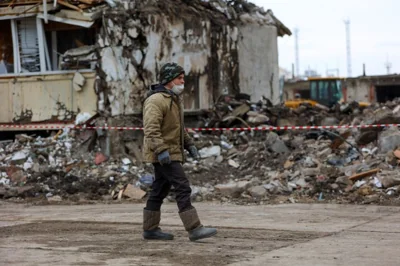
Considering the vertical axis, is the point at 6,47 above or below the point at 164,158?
above

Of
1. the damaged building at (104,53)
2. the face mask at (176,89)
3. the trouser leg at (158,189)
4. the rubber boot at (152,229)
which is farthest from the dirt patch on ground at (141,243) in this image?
the damaged building at (104,53)

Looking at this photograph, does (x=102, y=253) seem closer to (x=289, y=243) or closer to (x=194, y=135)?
(x=289, y=243)

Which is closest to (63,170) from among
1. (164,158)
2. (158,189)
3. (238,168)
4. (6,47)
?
(238,168)

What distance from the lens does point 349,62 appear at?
90688 mm

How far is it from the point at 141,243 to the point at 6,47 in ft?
44.9

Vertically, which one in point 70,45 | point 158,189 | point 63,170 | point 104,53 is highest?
point 70,45

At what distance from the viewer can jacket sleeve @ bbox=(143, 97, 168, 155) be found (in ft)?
24.0

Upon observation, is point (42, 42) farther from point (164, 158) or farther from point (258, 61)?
point (164, 158)

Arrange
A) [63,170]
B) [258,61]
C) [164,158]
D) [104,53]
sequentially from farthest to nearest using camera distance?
[258,61], [104,53], [63,170], [164,158]

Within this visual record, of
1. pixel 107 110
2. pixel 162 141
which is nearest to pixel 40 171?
pixel 107 110

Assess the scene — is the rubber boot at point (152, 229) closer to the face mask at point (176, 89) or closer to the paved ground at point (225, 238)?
the paved ground at point (225, 238)

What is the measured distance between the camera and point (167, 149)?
24.4ft

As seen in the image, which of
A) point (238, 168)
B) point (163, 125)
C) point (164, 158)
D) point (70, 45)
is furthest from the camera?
point (70, 45)

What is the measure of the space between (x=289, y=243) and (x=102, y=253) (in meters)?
1.92
